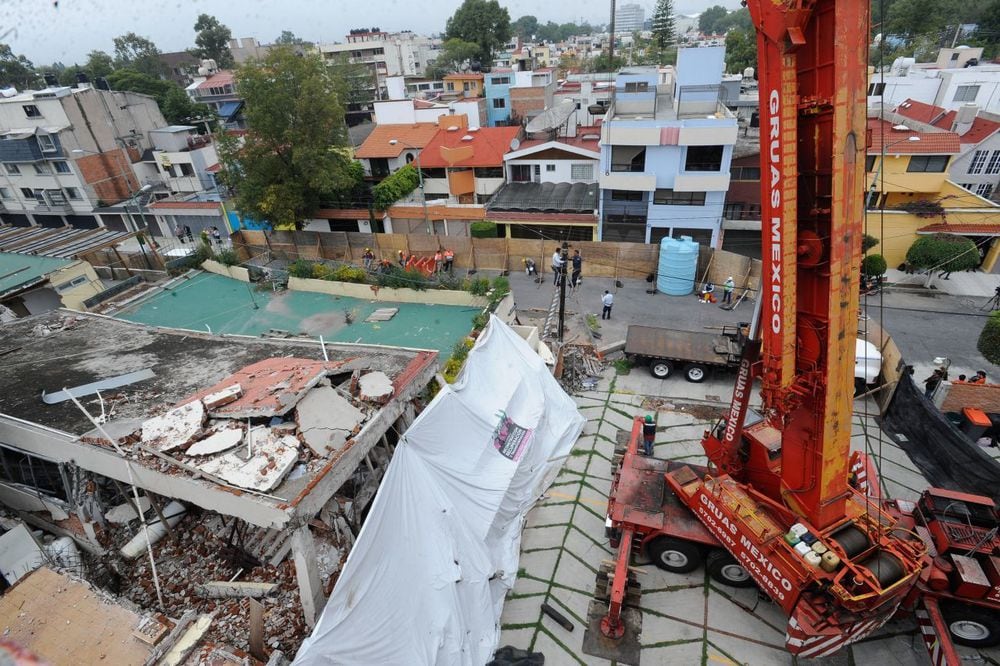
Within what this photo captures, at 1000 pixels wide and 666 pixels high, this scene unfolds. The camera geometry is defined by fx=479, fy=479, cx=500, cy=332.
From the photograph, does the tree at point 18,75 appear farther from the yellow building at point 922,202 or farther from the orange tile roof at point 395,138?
the yellow building at point 922,202

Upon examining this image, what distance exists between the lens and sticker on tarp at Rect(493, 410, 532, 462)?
32.7ft

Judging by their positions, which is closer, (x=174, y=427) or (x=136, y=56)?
(x=174, y=427)

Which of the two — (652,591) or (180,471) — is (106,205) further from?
(652,591)

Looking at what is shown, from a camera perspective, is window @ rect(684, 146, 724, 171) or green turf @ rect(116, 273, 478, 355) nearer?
green turf @ rect(116, 273, 478, 355)

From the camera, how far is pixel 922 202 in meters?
21.2

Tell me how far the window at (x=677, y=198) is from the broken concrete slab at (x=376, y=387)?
1727 cm

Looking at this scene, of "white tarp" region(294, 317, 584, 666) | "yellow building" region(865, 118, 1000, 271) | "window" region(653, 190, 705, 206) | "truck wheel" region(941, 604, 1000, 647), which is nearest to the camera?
"white tarp" region(294, 317, 584, 666)

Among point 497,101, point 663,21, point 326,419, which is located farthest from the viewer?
point 663,21

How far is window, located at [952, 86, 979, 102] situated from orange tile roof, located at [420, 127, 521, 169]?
29.7 m

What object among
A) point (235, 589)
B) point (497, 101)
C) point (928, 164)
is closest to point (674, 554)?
point (235, 589)

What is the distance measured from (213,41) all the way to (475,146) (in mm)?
66646

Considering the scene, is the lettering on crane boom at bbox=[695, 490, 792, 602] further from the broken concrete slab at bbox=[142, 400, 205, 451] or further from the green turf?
the green turf

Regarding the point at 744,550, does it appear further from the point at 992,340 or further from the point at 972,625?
the point at 992,340

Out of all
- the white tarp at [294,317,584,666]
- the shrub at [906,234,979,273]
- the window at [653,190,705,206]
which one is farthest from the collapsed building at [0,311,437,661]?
the shrub at [906,234,979,273]
